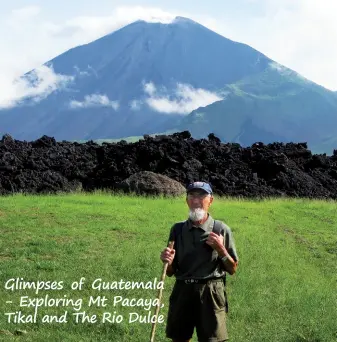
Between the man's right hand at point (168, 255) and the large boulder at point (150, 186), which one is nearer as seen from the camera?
the man's right hand at point (168, 255)

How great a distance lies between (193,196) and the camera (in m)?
6.56

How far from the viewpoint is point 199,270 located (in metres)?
6.63

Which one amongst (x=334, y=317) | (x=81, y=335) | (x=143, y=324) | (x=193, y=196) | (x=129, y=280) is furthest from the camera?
(x=129, y=280)

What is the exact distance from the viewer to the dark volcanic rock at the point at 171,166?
27.2m

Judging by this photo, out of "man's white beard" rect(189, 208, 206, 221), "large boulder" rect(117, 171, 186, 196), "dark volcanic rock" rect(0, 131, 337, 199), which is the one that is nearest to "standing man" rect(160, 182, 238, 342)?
"man's white beard" rect(189, 208, 206, 221)

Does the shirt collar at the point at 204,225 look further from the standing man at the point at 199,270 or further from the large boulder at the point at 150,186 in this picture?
the large boulder at the point at 150,186

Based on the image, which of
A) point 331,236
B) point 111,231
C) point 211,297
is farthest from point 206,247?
point 331,236

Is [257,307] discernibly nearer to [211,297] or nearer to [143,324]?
[143,324]

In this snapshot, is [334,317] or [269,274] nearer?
[334,317]

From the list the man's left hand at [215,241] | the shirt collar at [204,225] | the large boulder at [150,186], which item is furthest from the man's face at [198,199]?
the large boulder at [150,186]

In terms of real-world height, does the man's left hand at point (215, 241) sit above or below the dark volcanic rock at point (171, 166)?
below

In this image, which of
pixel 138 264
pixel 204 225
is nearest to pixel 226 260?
pixel 204 225

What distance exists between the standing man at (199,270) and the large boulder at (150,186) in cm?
1719

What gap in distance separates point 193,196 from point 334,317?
524 centimetres
